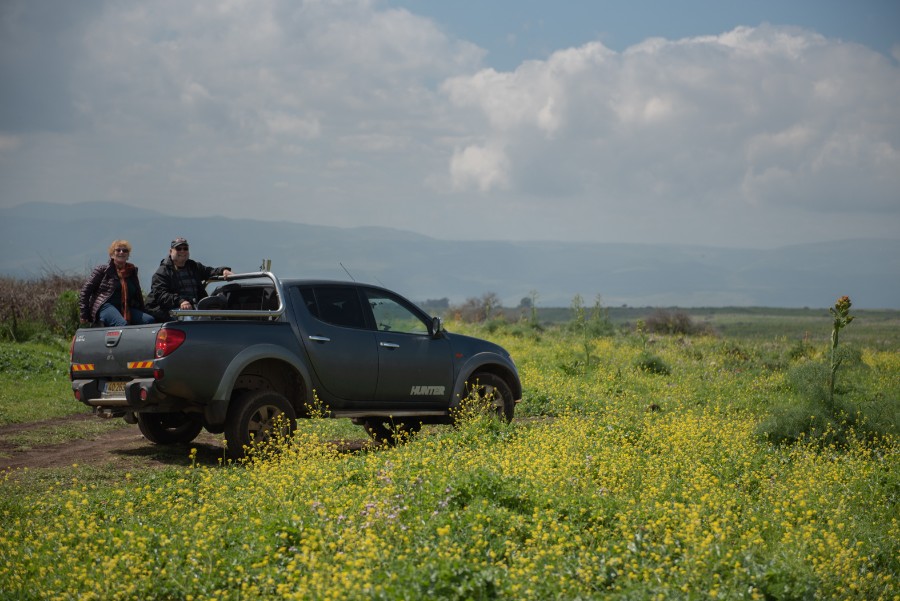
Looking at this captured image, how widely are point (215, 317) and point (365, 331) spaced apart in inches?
72.0

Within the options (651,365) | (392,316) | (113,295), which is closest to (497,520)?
(392,316)

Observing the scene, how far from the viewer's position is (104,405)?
31.7 ft

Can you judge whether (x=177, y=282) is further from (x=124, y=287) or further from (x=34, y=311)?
(x=34, y=311)

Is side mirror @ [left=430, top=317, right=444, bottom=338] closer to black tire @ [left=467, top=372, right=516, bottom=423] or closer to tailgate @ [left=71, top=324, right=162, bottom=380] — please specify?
black tire @ [left=467, top=372, right=516, bottom=423]

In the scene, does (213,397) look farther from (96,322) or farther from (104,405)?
(96,322)

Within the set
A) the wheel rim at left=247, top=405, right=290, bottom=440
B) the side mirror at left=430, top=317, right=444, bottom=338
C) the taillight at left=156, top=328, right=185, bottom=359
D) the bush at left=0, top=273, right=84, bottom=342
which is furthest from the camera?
the bush at left=0, top=273, right=84, bottom=342

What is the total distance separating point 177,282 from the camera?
435 inches

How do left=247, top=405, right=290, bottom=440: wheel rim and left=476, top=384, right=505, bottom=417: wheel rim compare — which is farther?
left=476, top=384, right=505, bottom=417: wheel rim

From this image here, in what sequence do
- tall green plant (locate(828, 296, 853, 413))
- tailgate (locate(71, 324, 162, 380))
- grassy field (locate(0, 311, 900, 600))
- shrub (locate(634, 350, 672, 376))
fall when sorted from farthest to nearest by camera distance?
shrub (locate(634, 350, 672, 376)), tall green plant (locate(828, 296, 853, 413)), tailgate (locate(71, 324, 162, 380)), grassy field (locate(0, 311, 900, 600))

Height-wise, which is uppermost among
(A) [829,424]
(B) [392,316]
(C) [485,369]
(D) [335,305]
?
(D) [335,305]

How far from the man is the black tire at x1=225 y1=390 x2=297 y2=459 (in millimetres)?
1914

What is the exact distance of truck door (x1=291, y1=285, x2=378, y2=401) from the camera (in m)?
10.2

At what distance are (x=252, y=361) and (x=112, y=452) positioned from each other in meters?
2.84

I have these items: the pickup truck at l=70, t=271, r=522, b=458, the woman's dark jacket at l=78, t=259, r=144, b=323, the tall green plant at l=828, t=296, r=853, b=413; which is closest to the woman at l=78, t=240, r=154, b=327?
the woman's dark jacket at l=78, t=259, r=144, b=323
